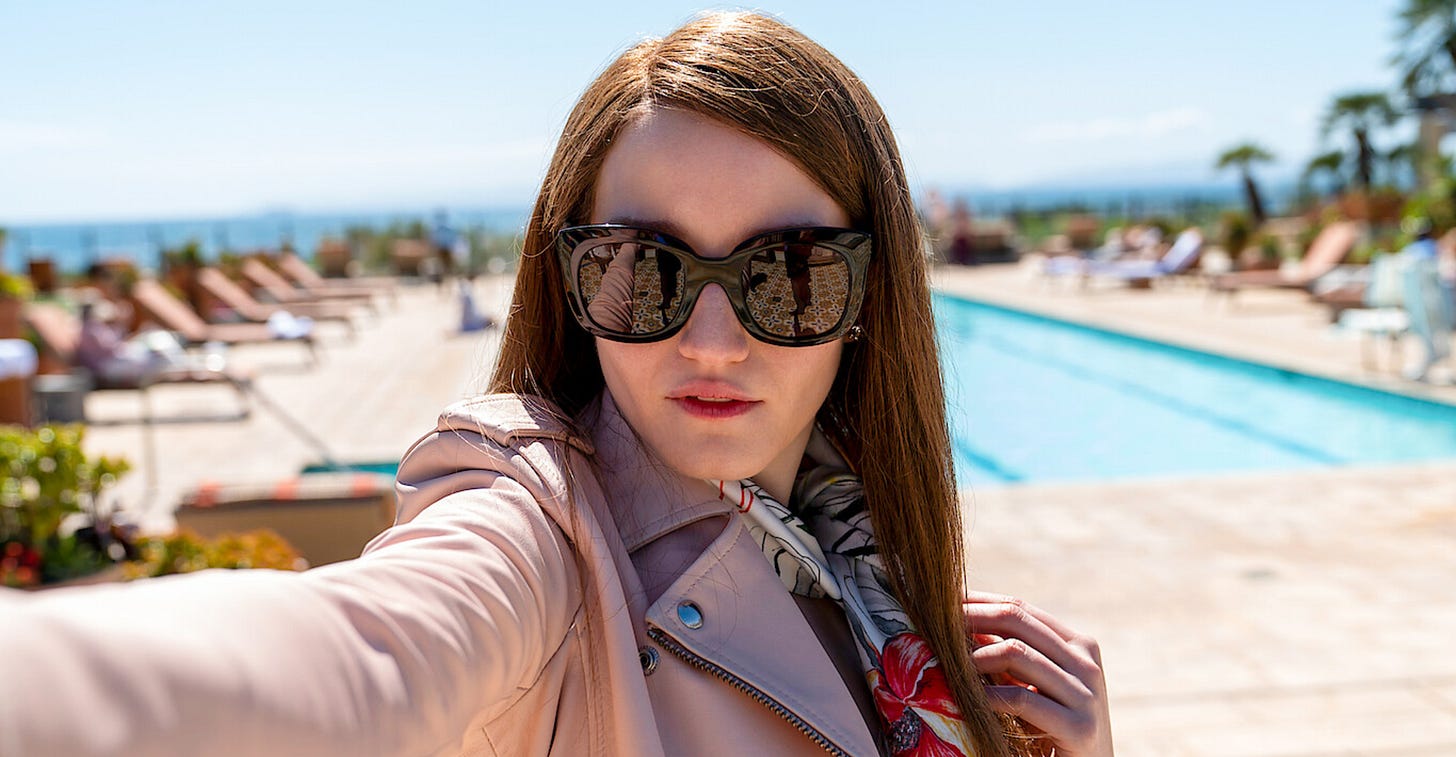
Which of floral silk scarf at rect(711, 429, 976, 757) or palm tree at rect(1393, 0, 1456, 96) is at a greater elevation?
palm tree at rect(1393, 0, 1456, 96)

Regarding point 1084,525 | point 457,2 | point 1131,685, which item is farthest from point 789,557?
point 457,2

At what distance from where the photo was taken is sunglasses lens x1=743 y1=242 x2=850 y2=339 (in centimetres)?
104

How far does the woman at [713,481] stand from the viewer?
2.74 ft

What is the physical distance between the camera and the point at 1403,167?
1326 inches

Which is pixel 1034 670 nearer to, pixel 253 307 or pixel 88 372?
A: pixel 88 372

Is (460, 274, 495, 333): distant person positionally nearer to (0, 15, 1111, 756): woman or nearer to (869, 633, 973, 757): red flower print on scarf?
(0, 15, 1111, 756): woman

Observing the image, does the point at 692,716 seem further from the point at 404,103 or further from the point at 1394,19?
the point at 404,103

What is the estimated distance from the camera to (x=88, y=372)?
9477 mm

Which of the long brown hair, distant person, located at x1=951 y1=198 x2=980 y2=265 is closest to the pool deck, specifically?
the long brown hair

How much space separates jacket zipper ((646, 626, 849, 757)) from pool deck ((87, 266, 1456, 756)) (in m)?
0.49

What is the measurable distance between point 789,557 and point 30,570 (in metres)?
3.63

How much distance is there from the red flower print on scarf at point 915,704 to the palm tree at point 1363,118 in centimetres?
3760

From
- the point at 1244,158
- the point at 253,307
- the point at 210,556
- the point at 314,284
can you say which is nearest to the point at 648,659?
the point at 210,556

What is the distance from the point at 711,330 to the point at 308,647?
0.55 metres
